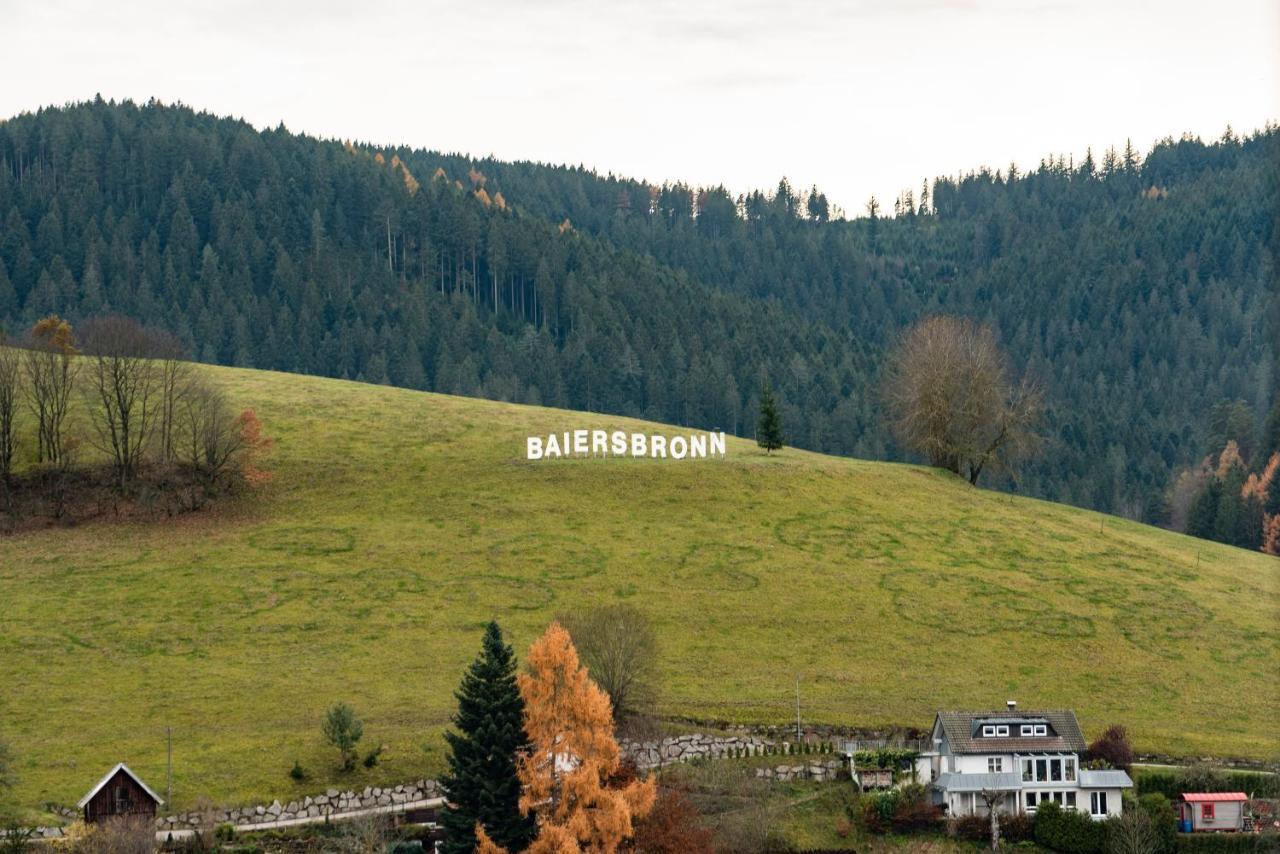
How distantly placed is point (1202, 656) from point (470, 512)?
48562 mm

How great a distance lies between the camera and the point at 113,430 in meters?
111

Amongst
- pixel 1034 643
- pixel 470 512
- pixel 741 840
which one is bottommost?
pixel 741 840

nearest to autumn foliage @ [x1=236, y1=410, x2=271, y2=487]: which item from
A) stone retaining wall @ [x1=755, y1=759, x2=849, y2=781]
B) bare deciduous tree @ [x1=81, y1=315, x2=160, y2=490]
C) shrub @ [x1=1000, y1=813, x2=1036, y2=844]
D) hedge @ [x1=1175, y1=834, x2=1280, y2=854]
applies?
bare deciduous tree @ [x1=81, y1=315, x2=160, y2=490]

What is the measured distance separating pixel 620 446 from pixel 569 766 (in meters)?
63.8

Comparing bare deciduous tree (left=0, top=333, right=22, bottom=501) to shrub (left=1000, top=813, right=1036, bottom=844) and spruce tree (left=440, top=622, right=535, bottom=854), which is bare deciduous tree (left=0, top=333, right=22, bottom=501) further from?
shrub (left=1000, top=813, right=1036, bottom=844)

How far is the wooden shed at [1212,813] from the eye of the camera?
6719 centimetres

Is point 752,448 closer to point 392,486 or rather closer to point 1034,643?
point 392,486

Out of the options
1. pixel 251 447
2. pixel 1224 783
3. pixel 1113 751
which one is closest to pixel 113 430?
pixel 251 447

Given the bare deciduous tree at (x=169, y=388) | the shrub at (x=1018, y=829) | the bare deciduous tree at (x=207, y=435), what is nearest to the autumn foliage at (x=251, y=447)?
the bare deciduous tree at (x=207, y=435)

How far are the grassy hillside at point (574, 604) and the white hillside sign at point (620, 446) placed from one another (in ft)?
7.72

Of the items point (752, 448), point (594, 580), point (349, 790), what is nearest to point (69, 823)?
point (349, 790)

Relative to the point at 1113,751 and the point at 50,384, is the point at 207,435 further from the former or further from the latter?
the point at 1113,751

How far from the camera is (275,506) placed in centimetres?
10819

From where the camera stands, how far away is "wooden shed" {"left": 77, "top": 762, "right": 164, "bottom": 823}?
204 ft
